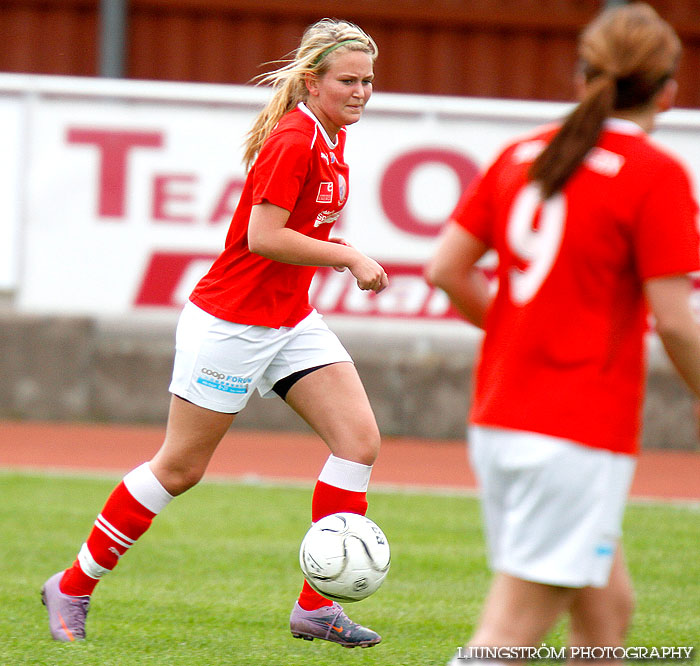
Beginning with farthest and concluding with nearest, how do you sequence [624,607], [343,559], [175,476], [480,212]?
[175,476]
[343,559]
[624,607]
[480,212]

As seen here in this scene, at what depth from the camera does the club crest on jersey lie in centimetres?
397

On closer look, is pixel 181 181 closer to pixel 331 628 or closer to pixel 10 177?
pixel 10 177

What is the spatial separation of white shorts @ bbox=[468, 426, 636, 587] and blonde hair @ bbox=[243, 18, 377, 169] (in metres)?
1.90

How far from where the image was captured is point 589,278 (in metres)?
2.46

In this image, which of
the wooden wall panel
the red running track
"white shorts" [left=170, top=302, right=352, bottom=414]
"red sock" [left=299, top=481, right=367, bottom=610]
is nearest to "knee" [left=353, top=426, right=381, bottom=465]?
"red sock" [left=299, top=481, right=367, bottom=610]

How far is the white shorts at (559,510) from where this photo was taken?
2428 millimetres

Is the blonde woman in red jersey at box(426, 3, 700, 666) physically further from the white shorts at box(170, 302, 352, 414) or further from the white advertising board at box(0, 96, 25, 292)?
the white advertising board at box(0, 96, 25, 292)

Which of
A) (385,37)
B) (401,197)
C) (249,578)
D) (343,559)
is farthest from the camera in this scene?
(385,37)

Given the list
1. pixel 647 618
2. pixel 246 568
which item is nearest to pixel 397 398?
pixel 246 568

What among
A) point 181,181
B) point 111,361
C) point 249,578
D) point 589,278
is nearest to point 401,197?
point 181,181

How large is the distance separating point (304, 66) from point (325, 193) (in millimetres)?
431

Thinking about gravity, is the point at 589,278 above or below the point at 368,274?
above

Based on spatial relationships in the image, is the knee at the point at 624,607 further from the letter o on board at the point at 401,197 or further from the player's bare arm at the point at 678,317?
the letter o on board at the point at 401,197

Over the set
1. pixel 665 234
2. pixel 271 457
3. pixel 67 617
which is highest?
pixel 665 234
